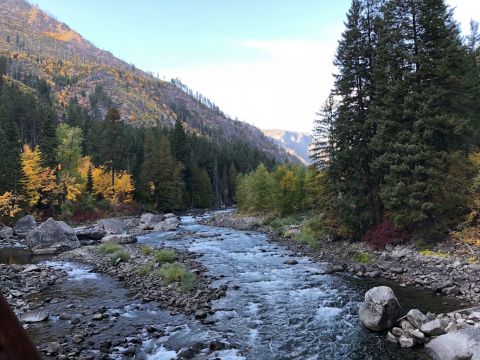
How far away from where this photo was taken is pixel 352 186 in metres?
31.1

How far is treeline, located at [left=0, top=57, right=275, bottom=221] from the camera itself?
52844 millimetres

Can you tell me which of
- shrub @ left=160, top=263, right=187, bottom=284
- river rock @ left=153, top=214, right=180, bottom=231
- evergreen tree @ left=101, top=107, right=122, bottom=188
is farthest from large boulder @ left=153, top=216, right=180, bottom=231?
shrub @ left=160, top=263, right=187, bottom=284

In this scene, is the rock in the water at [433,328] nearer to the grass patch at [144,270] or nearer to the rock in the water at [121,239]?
the grass patch at [144,270]

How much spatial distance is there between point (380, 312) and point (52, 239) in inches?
1295

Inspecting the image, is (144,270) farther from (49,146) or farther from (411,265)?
(49,146)

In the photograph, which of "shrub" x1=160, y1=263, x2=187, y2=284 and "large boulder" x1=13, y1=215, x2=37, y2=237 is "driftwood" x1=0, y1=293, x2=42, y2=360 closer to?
"shrub" x1=160, y1=263, x2=187, y2=284

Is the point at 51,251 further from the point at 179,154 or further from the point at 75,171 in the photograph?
the point at 179,154

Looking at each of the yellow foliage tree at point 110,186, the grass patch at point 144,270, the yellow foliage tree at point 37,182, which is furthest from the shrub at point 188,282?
the yellow foliage tree at point 110,186

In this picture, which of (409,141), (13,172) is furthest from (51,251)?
(409,141)

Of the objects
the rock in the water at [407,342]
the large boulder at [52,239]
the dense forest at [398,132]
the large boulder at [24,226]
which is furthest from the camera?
the large boulder at [24,226]

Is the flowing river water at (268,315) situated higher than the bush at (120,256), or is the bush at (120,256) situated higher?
the bush at (120,256)

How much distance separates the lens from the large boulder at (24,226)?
43.1 meters

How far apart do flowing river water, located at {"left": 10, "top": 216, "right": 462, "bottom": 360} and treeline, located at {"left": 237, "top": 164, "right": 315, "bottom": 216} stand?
2625cm

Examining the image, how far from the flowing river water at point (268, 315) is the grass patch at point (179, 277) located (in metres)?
2.06
